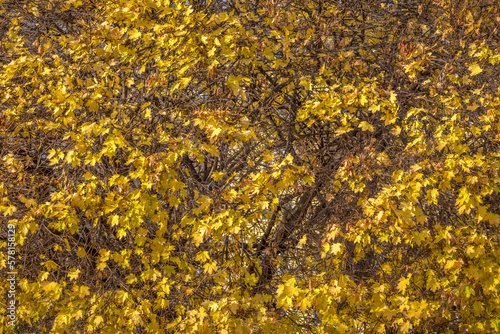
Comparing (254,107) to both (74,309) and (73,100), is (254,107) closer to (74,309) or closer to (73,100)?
(73,100)

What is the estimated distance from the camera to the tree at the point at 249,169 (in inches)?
144

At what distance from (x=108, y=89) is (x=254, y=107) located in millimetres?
1387

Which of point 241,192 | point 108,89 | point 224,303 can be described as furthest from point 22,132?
point 224,303

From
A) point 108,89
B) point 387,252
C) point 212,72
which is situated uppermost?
point 212,72

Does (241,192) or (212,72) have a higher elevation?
(212,72)

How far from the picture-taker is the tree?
3670 mm

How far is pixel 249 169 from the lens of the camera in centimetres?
488

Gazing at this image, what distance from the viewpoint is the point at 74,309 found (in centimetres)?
392

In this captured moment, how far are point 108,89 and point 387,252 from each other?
301 centimetres

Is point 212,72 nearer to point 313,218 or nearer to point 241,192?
point 241,192

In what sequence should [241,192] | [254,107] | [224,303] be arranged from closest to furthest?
1. [224,303]
2. [241,192]
3. [254,107]

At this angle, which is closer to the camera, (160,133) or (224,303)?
(224,303)

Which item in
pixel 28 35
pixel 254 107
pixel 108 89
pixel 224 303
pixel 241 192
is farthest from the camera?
pixel 28 35

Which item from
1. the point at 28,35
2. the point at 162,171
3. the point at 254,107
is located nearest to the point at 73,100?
the point at 162,171
